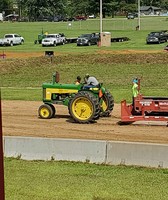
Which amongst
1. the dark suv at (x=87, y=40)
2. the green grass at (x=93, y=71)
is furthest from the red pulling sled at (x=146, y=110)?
the dark suv at (x=87, y=40)

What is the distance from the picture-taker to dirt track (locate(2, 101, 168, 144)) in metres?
14.8

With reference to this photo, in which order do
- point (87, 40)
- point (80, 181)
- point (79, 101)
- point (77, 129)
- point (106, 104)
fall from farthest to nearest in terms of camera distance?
point (87, 40) → point (106, 104) → point (79, 101) → point (77, 129) → point (80, 181)

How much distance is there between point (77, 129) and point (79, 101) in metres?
0.95

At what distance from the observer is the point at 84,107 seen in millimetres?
16297

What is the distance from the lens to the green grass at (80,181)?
8500mm

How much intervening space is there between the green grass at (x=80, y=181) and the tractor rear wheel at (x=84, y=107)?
14.7 ft

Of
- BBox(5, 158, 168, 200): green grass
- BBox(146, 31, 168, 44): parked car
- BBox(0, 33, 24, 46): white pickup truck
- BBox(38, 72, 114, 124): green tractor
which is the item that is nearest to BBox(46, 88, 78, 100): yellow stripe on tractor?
BBox(38, 72, 114, 124): green tractor

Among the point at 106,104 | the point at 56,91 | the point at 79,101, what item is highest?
the point at 56,91

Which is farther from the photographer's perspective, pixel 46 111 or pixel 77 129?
pixel 46 111

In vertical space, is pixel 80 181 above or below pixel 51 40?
below

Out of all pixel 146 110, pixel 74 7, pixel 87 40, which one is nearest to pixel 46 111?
pixel 146 110

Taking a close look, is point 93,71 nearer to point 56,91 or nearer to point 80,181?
point 56,91

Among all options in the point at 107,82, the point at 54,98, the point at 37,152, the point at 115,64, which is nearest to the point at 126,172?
the point at 37,152

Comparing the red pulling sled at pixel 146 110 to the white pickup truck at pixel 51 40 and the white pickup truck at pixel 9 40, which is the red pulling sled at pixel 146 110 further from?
the white pickup truck at pixel 9 40
